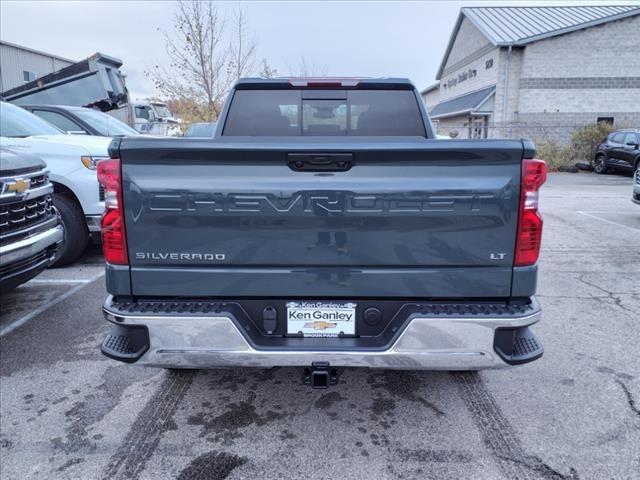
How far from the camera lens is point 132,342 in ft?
8.38

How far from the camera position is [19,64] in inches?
1174

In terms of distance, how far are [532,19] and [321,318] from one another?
32342mm

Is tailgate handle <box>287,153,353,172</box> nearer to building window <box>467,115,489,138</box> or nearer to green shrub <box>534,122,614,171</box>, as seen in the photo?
green shrub <box>534,122,614,171</box>

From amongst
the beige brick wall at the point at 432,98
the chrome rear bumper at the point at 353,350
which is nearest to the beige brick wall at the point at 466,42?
the beige brick wall at the point at 432,98

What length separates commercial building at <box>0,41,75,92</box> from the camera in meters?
28.2

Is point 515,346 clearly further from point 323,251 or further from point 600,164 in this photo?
point 600,164

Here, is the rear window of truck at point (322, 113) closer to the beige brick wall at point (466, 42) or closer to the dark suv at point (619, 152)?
the dark suv at point (619, 152)

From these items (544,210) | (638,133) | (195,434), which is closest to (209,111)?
(544,210)

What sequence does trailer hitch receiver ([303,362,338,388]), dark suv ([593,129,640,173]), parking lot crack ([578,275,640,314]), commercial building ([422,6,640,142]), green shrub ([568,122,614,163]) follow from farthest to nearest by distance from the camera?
commercial building ([422,6,640,142]), green shrub ([568,122,614,163]), dark suv ([593,129,640,173]), parking lot crack ([578,275,640,314]), trailer hitch receiver ([303,362,338,388])

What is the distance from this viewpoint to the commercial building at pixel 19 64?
92.5 feet

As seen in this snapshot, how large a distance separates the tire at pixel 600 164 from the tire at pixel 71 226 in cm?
2032

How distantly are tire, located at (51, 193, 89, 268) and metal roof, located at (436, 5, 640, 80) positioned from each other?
2441 centimetres

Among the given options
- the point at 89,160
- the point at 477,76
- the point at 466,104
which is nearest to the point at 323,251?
the point at 89,160

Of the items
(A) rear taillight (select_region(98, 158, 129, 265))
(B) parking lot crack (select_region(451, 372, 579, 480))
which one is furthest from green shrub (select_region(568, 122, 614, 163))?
(A) rear taillight (select_region(98, 158, 129, 265))
